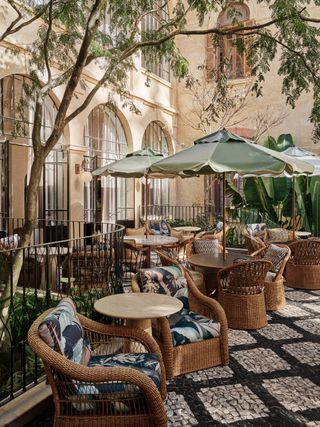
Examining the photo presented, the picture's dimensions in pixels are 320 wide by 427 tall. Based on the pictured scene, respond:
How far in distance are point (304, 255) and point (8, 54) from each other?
741 centimetres

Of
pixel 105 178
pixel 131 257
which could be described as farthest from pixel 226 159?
pixel 105 178

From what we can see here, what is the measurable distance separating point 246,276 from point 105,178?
861 centimetres

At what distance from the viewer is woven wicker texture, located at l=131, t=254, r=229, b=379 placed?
12.3 feet

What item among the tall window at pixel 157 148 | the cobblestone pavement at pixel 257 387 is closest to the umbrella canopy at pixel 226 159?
the cobblestone pavement at pixel 257 387

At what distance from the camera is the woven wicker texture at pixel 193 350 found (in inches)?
148

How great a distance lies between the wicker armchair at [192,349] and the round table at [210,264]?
1.25 metres

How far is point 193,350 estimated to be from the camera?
155 inches

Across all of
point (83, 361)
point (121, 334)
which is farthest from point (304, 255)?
point (83, 361)

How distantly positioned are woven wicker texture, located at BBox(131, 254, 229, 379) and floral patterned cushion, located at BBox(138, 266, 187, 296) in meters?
0.10

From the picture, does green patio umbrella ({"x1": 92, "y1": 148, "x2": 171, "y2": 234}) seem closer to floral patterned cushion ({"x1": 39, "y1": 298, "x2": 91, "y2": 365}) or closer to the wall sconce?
the wall sconce

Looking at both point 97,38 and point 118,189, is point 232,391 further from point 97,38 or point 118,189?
point 118,189

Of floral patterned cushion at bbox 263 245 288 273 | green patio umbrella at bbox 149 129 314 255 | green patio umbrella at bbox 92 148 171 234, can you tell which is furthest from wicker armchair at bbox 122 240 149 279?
floral patterned cushion at bbox 263 245 288 273

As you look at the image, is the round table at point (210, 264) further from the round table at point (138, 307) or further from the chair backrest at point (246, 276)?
the round table at point (138, 307)

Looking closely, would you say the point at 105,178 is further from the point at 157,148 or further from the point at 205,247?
the point at 205,247
